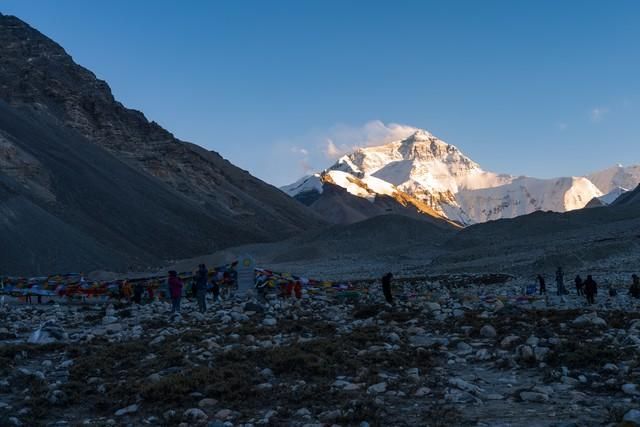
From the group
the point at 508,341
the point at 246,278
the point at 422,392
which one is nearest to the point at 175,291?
the point at 246,278

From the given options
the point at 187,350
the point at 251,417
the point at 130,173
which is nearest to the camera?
the point at 251,417

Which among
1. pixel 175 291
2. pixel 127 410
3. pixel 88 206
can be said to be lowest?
pixel 127 410

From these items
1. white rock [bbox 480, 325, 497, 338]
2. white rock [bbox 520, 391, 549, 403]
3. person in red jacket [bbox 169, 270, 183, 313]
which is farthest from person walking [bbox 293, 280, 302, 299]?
white rock [bbox 520, 391, 549, 403]

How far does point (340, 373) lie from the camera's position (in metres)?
8.36

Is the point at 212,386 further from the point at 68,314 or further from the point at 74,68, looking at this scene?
the point at 74,68

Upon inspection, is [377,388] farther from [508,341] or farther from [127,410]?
[508,341]

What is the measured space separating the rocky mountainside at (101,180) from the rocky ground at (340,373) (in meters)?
36.1

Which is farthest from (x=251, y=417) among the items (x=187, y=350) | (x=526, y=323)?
(x=526, y=323)

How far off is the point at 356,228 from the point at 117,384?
7742 centimetres

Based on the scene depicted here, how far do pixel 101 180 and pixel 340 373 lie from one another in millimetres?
74992

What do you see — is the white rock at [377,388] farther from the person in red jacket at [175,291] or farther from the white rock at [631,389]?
the person in red jacket at [175,291]

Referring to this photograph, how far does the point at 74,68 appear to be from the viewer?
12644 centimetres

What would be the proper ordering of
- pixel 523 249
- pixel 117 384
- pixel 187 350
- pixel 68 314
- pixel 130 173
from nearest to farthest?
pixel 117 384, pixel 187 350, pixel 68 314, pixel 523 249, pixel 130 173

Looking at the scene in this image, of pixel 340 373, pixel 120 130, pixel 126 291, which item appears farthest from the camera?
pixel 120 130
